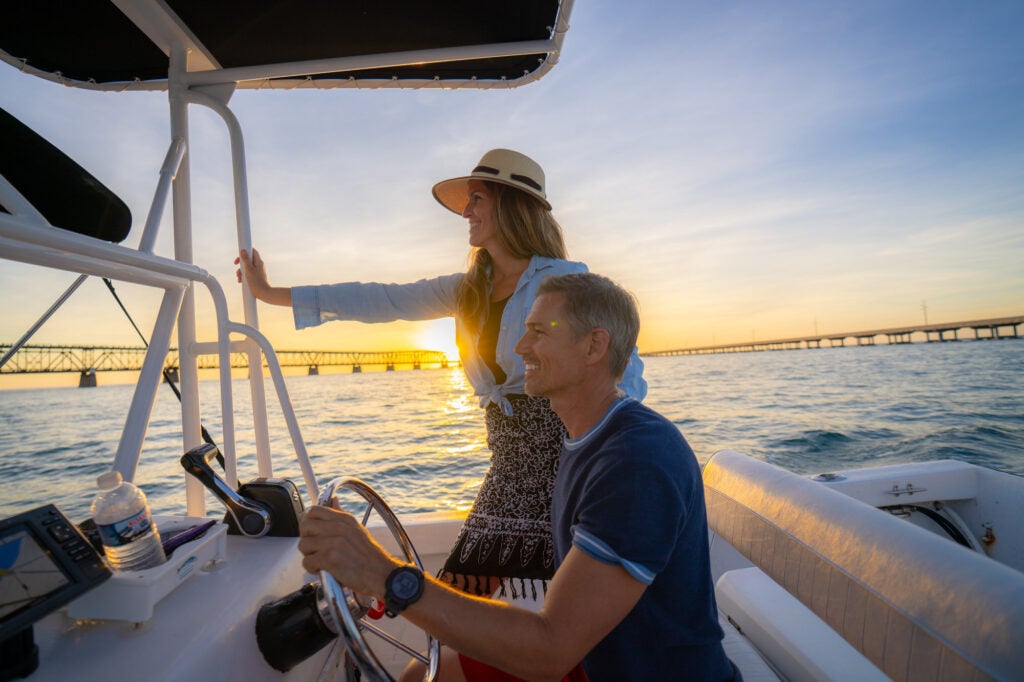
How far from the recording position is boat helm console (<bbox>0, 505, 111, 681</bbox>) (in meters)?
0.75

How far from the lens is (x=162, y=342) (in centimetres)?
145

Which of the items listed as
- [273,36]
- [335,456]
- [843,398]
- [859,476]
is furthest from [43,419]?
[843,398]

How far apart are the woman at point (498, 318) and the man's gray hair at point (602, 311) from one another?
0.26 meters

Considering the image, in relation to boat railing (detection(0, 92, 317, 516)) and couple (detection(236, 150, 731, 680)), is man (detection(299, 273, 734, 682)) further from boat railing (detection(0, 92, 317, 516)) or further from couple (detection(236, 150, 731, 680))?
boat railing (detection(0, 92, 317, 516))

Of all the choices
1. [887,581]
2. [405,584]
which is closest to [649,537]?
[405,584]

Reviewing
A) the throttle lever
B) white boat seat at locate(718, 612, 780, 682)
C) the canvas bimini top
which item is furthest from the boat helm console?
the canvas bimini top

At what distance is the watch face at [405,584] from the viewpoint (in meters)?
0.80

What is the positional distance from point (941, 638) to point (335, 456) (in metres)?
7.69

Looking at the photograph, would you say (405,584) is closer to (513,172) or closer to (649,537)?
(649,537)

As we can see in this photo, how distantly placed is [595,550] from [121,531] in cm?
79

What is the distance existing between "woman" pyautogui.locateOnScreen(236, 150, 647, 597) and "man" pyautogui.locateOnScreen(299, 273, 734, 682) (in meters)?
0.28

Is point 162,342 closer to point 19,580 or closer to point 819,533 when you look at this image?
point 19,580

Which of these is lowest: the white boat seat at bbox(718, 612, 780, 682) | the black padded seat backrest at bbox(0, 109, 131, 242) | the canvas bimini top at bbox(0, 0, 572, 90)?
the white boat seat at bbox(718, 612, 780, 682)

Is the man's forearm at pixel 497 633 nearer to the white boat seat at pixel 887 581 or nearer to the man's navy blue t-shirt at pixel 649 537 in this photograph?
the man's navy blue t-shirt at pixel 649 537
